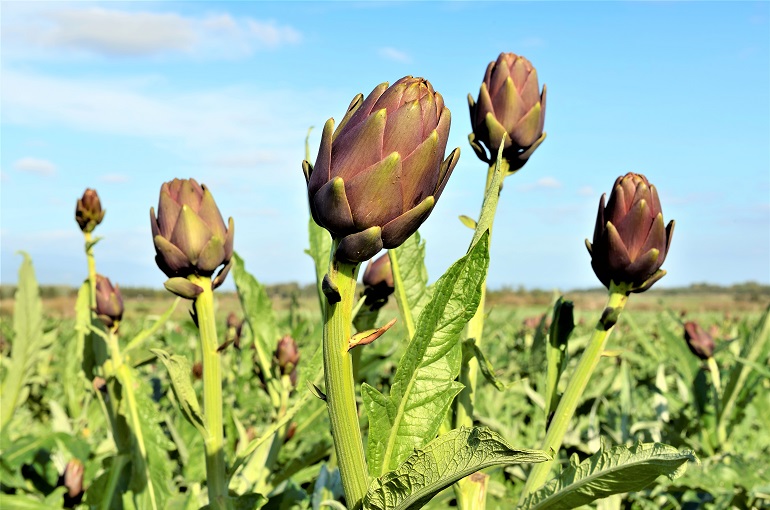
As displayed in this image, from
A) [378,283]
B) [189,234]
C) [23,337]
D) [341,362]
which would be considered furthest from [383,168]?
[23,337]

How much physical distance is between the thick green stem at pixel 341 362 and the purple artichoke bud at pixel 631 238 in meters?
0.40

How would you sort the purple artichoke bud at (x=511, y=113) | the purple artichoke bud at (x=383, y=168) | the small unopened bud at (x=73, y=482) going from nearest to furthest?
the purple artichoke bud at (x=383, y=168) → the purple artichoke bud at (x=511, y=113) → the small unopened bud at (x=73, y=482)

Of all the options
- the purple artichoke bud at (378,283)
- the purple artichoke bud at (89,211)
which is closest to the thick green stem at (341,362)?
the purple artichoke bud at (378,283)

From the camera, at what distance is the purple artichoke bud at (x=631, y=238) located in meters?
0.87

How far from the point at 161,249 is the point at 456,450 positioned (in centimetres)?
53

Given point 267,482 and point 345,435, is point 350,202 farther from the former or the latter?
point 267,482

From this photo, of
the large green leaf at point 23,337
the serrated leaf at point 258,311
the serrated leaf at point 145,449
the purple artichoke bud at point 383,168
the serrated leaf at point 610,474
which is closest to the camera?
the purple artichoke bud at point 383,168

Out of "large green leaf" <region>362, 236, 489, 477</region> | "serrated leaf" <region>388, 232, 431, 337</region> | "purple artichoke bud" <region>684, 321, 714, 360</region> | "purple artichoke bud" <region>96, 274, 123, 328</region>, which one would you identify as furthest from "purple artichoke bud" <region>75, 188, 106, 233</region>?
"purple artichoke bud" <region>684, 321, 714, 360</region>

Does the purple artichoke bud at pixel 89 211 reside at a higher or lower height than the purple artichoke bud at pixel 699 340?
higher

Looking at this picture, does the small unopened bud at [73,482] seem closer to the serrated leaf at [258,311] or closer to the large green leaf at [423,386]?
the serrated leaf at [258,311]

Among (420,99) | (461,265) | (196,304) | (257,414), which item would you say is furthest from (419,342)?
(257,414)

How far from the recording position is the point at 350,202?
577mm

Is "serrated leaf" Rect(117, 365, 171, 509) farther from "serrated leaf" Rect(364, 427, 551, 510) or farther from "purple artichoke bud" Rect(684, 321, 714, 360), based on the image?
"purple artichoke bud" Rect(684, 321, 714, 360)

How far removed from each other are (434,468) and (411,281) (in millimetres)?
365
